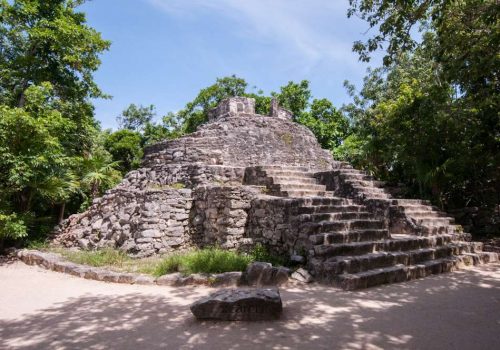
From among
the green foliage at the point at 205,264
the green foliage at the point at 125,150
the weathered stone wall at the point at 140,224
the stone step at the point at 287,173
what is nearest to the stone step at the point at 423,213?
the stone step at the point at 287,173

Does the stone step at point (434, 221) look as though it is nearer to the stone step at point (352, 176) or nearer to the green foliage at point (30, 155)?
the stone step at point (352, 176)

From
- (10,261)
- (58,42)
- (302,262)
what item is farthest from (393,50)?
(58,42)

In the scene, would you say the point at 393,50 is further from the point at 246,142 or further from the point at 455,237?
the point at 246,142

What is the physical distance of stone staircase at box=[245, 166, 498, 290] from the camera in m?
5.50

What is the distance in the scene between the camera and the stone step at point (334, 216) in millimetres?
6340

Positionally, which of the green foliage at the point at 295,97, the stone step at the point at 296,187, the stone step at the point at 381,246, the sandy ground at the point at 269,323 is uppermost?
the green foliage at the point at 295,97

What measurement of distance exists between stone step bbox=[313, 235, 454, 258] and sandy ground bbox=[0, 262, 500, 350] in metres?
0.85

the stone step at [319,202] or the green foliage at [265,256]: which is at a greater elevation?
the stone step at [319,202]

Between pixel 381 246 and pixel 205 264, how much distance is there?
3.49m

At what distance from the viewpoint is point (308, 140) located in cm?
1302

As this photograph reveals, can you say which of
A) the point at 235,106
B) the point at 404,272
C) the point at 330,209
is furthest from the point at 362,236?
the point at 235,106

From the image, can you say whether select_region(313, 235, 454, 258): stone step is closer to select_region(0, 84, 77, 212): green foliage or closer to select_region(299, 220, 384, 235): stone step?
select_region(299, 220, 384, 235): stone step

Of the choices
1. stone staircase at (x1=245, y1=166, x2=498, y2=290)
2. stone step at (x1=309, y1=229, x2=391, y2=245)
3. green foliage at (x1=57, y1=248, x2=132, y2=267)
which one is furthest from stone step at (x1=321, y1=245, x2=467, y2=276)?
green foliage at (x1=57, y1=248, x2=132, y2=267)

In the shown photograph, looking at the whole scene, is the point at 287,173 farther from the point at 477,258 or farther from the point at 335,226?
the point at 477,258
